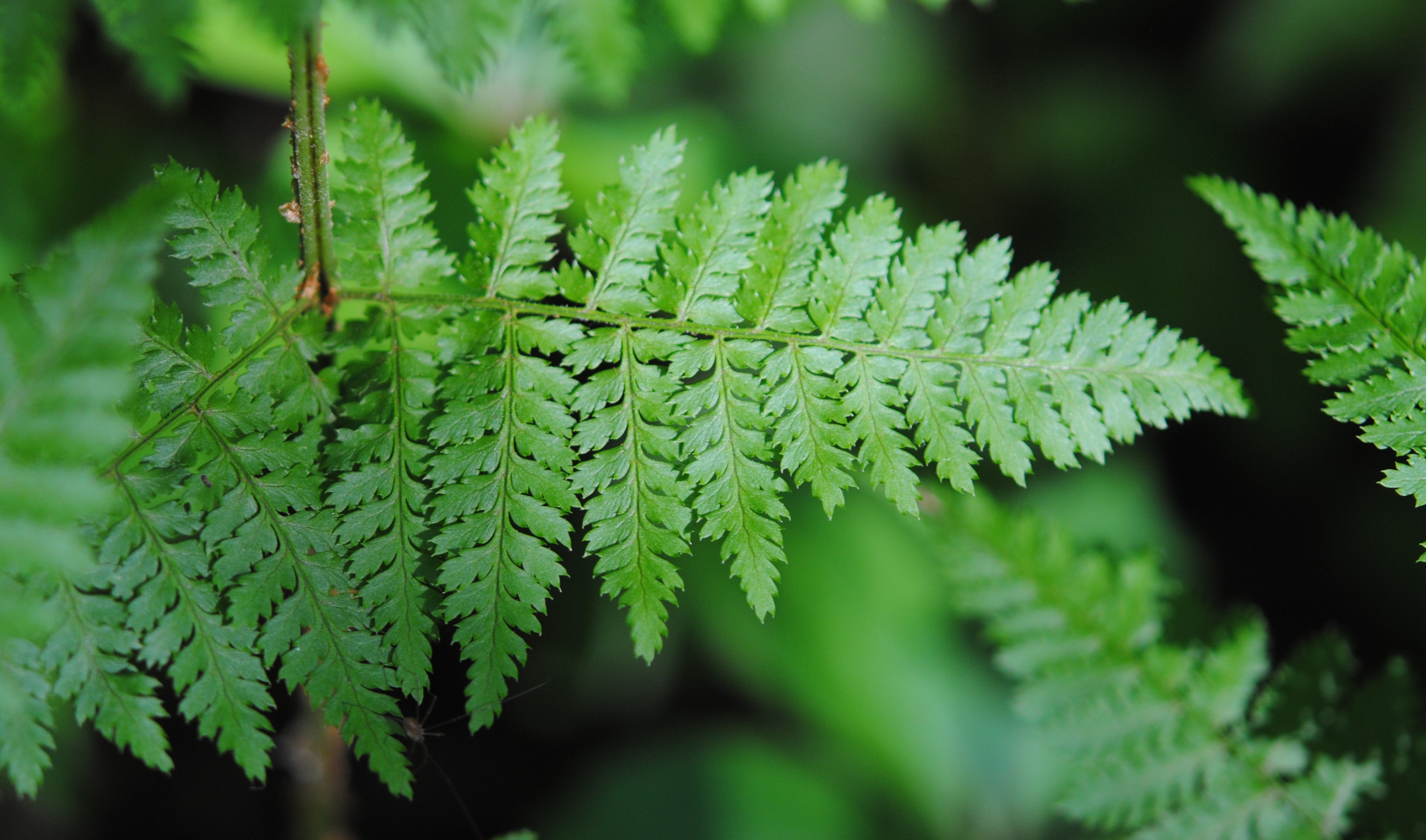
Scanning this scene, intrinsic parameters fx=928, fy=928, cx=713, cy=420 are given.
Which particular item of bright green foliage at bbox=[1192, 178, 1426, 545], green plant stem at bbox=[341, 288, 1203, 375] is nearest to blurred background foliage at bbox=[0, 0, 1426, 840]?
green plant stem at bbox=[341, 288, 1203, 375]

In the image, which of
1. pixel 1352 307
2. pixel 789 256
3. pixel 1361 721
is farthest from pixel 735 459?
pixel 1361 721

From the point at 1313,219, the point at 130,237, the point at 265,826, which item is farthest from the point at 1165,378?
the point at 265,826

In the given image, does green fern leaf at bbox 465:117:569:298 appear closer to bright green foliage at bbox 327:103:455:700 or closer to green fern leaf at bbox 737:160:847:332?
bright green foliage at bbox 327:103:455:700

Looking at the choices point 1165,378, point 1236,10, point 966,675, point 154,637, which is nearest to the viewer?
point 154,637

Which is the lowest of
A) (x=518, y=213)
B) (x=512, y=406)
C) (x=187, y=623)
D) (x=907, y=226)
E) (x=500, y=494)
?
(x=187, y=623)

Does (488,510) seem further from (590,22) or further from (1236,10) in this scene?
(1236,10)

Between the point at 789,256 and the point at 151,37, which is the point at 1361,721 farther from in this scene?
the point at 151,37

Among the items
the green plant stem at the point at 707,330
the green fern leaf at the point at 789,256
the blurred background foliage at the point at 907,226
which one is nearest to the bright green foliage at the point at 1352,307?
the green plant stem at the point at 707,330
